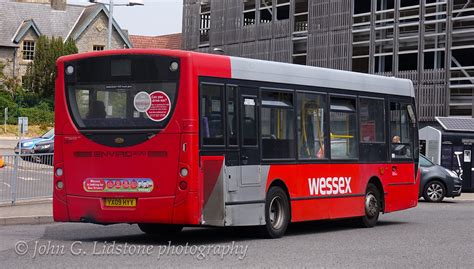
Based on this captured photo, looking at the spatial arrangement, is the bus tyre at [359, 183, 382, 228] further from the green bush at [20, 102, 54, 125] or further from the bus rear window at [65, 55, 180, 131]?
the green bush at [20, 102, 54, 125]

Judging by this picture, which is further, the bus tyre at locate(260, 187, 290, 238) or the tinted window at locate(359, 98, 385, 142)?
the tinted window at locate(359, 98, 385, 142)

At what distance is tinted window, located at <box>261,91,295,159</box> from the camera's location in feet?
52.4

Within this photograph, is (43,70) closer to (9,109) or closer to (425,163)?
(9,109)

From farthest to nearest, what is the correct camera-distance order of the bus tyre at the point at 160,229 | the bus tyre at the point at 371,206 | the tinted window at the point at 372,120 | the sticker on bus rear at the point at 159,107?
the bus tyre at the point at 371,206
the tinted window at the point at 372,120
the bus tyre at the point at 160,229
the sticker on bus rear at the point at 159,107

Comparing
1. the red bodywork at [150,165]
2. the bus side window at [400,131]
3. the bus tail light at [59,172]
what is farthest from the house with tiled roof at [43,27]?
the red bodywork at [150,165]

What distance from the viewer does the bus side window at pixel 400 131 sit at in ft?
65.9

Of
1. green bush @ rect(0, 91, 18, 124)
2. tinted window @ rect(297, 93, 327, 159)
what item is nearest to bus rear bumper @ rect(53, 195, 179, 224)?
tinted window @ rect(297, 93, 327, 159)

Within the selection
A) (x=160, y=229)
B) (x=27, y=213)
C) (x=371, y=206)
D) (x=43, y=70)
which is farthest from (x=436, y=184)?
(x=43, y=70)

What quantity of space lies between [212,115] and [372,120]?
5.44 meters

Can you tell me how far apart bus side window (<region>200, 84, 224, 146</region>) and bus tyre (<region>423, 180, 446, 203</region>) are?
1792 cm

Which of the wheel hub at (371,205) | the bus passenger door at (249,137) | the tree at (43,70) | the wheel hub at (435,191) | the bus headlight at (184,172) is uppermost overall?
the tree at (43,70)

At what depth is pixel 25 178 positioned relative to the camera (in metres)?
22.4

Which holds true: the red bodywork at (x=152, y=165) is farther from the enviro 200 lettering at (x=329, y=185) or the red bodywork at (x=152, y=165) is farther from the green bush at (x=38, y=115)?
the green bush at (x=38, y=115)

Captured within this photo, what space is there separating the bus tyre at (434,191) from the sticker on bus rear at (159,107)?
18.7 meters
